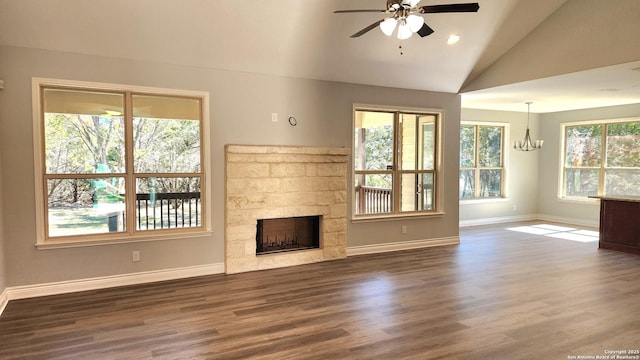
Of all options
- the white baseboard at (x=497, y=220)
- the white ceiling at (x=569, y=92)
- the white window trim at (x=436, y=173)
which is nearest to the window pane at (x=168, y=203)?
the white window trim at (x=436, y=173)

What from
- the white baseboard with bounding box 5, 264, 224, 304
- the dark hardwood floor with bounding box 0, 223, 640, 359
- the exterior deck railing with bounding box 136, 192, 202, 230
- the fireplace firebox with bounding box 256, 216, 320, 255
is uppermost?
the exterior deck railing with bounding box 136, 192, 202, 230

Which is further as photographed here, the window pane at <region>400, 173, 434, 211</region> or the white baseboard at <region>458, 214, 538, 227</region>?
the white baseboard at <region>458, 214, 538, 227</region>

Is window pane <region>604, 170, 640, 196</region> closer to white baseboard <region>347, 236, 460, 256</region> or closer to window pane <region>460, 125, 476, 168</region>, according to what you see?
window pane <region>460, 125, 476, 168</region>

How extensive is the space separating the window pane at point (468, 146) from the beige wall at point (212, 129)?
2.19 m

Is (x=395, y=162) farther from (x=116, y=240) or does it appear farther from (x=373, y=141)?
(x=116, y=240)

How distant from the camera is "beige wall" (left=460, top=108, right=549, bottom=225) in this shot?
8.74 meters

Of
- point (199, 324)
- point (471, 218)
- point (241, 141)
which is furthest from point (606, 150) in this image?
point (199, 324)

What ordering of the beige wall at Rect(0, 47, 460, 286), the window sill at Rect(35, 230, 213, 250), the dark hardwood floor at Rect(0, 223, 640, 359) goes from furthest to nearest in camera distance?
the window sill at Rect(35, 230, 213, 250)
the beige wall at Rect(0, 47, 460, 286)
the dark hardwood floor at Rect(0, 223, 640, 359)

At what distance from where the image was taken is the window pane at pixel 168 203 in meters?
4.70

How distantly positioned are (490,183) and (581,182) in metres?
1.95

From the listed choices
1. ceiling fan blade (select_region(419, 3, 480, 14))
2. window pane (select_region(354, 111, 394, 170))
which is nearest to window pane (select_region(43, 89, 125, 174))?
window pane (select_region(354, 111, 394, 170))

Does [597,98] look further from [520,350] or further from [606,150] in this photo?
[520,350]

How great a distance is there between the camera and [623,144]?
808 cm

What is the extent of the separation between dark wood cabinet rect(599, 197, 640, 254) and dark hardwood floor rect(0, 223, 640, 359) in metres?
1.01
